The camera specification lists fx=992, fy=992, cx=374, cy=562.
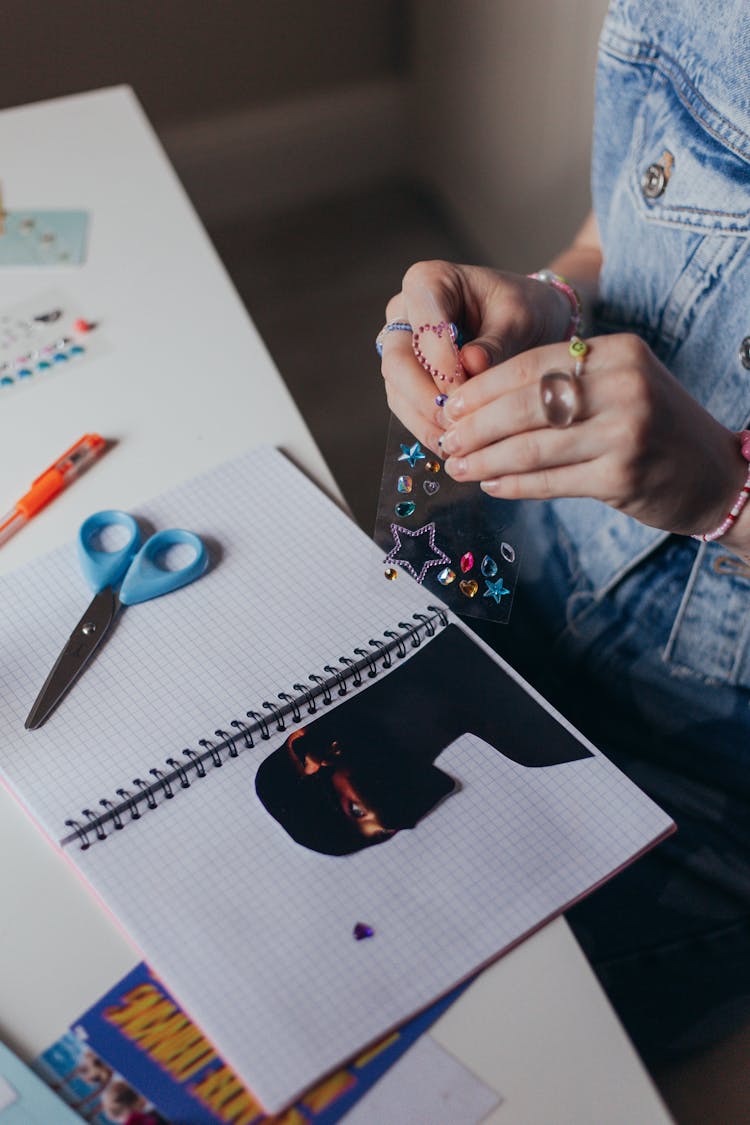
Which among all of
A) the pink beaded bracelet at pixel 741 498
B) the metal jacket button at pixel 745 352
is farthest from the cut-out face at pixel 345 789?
the metal jacket button at pixel 745 352

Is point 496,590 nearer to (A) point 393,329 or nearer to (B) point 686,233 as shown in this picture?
(A) point 393,329

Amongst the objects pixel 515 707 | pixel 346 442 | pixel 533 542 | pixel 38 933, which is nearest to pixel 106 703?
pixel 38 933

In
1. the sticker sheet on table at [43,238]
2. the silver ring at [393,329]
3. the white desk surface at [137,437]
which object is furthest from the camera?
the sticker sheet on table at [43,238]

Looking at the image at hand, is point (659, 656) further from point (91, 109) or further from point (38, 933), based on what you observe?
point (91, 109)

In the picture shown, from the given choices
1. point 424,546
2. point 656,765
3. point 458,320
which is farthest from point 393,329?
point 656,765

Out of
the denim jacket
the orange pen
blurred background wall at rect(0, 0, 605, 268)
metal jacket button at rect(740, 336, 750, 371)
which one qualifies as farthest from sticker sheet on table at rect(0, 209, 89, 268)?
blurred background wall at rect(0, 0, 605, 268)

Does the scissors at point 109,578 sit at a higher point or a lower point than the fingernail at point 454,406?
lower

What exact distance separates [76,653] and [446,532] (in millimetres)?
241

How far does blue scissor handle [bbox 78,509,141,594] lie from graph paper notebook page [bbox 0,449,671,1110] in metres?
0.02

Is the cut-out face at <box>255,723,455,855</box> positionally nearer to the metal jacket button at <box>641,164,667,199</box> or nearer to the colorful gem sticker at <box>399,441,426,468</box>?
the colorful gem sticker at <box>399,441,426,468</box>

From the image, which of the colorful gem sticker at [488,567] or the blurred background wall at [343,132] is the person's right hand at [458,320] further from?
the blurred background wall at [343,132]

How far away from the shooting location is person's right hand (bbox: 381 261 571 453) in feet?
2.02

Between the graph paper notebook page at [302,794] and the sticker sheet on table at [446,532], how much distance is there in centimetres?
2

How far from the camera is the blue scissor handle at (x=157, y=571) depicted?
628 mm
